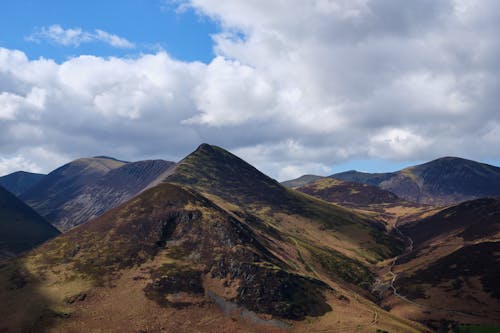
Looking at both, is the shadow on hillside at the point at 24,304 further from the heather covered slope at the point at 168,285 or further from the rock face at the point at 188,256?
the rock face at the point at 188,256

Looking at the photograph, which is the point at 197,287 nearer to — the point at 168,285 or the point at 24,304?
the point at 168,285

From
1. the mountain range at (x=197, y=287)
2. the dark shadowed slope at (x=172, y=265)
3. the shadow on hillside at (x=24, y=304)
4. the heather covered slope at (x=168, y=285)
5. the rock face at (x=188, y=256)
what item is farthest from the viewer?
the rock face at (x=188, y=256)

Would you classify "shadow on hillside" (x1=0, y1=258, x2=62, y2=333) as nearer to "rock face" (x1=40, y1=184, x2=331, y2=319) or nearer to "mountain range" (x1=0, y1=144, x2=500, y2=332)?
"mountain range" (x1=0, y1=144, x2=500, y2=332)

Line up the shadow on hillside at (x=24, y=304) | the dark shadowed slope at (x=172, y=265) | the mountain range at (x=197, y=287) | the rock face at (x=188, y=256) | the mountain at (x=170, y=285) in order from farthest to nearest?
the rock face at (x=188, y=256), the dark shadowed slope at (x=172, y=265), the mountain range at (x=197, y=287), the mountain at (x=170, y=285), the shadow on hillside at (x=24, y=304)

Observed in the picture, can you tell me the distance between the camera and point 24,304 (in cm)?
12988

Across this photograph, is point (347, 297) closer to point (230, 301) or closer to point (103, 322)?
point (230, 301)

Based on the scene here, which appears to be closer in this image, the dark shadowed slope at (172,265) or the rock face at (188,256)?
the dark shadowed slope at (172,265)

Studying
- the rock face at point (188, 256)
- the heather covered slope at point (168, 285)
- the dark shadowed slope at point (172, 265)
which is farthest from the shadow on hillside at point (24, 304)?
the rock face at point (188, 256)

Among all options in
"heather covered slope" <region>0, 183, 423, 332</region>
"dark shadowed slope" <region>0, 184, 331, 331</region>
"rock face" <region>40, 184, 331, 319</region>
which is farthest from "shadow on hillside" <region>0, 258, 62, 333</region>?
"rock face" <region>40, 184, 331, 319</region>

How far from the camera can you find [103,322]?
406 feet

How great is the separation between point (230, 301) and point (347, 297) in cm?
4769

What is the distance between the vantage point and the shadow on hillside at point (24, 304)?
391 feet

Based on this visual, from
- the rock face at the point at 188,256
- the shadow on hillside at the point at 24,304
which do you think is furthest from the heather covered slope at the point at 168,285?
the rock face at the point at 188,256

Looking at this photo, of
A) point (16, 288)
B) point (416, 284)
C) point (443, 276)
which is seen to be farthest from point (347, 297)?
point (16, 288)
